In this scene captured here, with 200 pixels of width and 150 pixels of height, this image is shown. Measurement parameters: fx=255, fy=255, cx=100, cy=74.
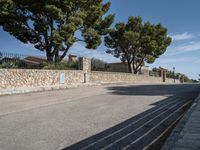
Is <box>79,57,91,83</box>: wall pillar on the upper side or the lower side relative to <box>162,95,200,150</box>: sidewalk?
upper

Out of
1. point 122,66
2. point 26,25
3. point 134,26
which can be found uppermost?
point 134,26

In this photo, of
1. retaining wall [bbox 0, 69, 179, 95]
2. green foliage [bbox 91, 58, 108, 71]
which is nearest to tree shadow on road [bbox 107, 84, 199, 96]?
retaining wall [bbox 0, 69, 179, 95]

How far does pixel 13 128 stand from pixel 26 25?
706 inches

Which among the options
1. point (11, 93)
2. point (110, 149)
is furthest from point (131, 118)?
point (11, 93)

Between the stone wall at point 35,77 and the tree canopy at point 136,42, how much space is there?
15.4 meters

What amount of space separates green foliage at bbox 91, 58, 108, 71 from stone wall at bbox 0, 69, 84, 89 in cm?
459

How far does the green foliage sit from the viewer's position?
27.0 metres

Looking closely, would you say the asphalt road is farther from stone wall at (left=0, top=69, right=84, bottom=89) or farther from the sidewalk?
stone wall at (left=0, top=69, right=84, bottom=89)

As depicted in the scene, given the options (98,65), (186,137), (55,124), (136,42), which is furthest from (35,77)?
(136,42)

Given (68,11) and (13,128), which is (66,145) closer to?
(13,128)

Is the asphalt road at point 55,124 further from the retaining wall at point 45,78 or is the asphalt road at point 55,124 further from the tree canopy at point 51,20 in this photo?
the tree canopy at point 51,20

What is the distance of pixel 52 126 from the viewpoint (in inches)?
274

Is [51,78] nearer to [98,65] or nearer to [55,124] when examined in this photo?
[98,65]

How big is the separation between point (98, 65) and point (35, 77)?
1053cm
